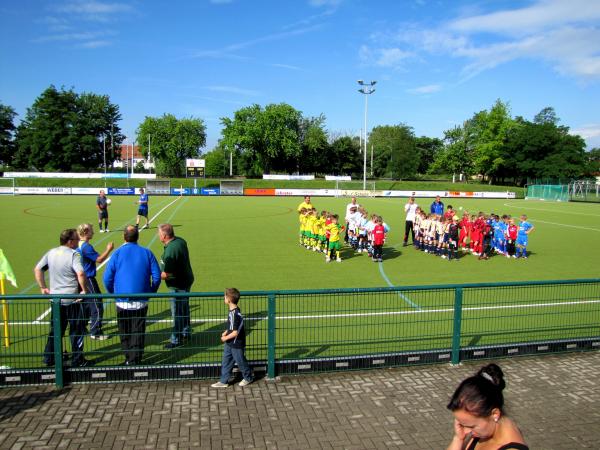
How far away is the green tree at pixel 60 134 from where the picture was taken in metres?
81.6

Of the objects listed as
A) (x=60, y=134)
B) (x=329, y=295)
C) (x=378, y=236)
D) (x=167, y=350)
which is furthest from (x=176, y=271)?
(x=60, y=134)

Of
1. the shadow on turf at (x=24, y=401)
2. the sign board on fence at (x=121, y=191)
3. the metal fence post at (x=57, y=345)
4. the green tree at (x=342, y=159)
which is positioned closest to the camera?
the shadow on turf at (x=24, y=401)

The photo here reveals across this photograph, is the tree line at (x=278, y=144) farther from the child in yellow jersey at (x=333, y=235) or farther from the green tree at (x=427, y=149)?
the child in yellow jersey at (x=333, y=235)

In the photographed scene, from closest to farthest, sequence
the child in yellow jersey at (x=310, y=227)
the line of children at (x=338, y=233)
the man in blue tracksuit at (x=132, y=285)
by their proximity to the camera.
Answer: the man in blue tracksuit at (x=132, y=285)
the line of children at (x=338, y=233)
the child in yellow jersey at (x=310, y=227)

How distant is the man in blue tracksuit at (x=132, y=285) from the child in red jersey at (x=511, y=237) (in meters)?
13.5

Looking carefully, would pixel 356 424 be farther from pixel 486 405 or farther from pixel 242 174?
pixel 242 174

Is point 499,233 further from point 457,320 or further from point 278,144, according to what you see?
point 278,144

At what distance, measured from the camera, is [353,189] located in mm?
65125

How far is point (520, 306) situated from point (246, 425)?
6698 mm

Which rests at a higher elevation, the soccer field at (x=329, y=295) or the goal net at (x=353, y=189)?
the goal net at (x=353, y=189)

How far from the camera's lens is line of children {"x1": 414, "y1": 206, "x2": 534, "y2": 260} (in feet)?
51.2


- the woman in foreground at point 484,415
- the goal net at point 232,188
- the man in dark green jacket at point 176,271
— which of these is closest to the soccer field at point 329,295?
the man in dark green jacket at point 176,271

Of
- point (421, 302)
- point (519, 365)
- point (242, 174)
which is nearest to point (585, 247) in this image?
point (421, 302)

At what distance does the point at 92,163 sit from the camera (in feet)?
284
